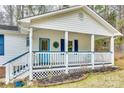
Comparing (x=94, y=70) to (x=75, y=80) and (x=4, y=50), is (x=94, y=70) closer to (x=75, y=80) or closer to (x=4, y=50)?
(x=75, y=80)

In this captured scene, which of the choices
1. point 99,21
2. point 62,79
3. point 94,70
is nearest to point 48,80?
point 62,79

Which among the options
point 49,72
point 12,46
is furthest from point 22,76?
point 12,46

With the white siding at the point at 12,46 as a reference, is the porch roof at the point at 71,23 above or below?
above

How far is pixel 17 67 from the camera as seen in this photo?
1395cm

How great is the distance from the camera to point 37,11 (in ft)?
106

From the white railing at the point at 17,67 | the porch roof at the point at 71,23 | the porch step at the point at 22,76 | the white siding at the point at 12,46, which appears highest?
the porch roof at the point at 71,23

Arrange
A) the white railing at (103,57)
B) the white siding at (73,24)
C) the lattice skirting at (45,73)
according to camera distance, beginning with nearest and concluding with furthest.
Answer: the lattice skirting at (45,73) < the white siding at (73,24) < the white railing at (103,57)

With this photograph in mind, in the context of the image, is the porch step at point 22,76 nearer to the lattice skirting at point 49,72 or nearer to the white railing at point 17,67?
the white railing at point 17,67

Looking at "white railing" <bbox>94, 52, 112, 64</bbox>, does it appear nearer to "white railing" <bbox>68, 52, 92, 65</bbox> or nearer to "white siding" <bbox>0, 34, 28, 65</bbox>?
"white railing" <bbox>68, 52, 92, 65</bbox>

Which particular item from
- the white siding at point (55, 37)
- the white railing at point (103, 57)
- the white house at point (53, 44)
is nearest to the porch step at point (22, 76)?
the white house at point (53, 44)

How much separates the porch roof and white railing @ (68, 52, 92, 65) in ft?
5.19

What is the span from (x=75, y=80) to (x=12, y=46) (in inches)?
254

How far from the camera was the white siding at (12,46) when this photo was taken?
51.9ft

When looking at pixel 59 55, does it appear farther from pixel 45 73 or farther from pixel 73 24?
pixel 73 24
